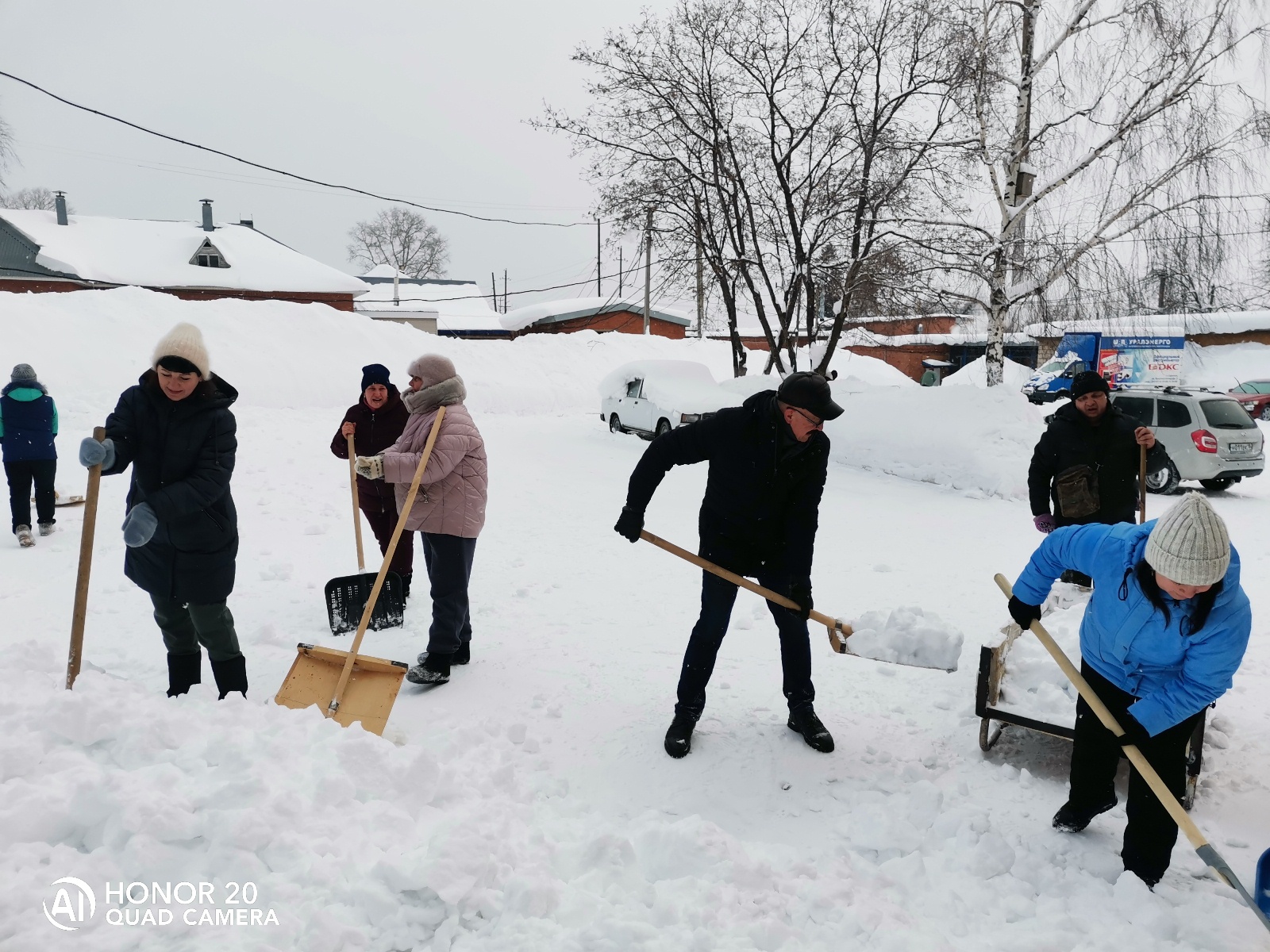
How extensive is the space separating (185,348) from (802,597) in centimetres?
273

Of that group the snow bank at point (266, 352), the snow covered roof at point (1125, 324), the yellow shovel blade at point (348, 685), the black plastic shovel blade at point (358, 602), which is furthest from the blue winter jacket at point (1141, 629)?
the snow bank at point (266, 352)

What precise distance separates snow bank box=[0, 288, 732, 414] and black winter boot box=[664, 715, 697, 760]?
11103mm

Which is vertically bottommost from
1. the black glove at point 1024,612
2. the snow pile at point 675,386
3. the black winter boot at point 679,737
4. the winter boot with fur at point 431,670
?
the black winter boot at point 679,737

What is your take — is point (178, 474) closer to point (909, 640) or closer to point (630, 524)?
point (630, 524)

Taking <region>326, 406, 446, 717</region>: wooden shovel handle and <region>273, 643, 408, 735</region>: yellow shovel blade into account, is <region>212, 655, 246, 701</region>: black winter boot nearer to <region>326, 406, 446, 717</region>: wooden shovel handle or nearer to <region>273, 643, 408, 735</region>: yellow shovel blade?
<region>273, 643, 408, 735</region>: yellow shovel blade

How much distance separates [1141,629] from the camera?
8.02ft

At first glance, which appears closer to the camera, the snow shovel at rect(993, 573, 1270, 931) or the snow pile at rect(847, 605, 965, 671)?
the snow shovel at rect(993, 573, 1270, 931)

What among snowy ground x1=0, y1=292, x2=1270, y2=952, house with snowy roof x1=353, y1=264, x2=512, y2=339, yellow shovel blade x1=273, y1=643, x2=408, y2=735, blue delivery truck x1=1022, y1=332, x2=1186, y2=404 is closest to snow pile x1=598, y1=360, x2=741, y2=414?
snowy ground x1=0, y1=292, x2=1270, y2=952

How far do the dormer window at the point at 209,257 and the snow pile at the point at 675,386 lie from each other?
2014cm

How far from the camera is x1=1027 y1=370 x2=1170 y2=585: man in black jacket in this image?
4.27 metres

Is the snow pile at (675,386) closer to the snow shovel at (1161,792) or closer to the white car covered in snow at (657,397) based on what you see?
the white car covered in snow at (657,397)

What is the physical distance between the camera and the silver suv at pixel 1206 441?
10.0 meters

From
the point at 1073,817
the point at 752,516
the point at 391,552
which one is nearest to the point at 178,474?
the point at 391,552

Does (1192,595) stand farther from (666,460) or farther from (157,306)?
(157,306)
